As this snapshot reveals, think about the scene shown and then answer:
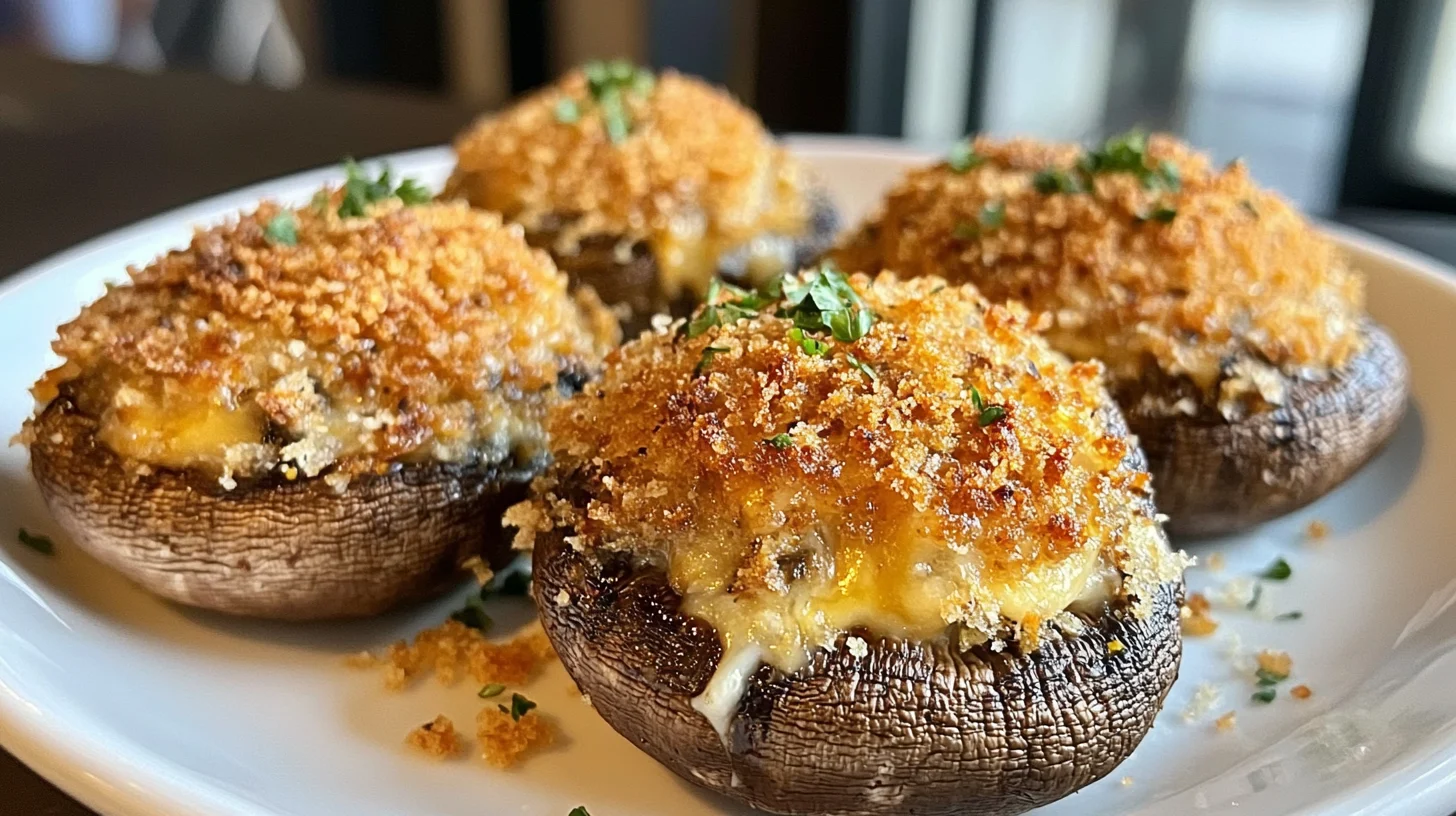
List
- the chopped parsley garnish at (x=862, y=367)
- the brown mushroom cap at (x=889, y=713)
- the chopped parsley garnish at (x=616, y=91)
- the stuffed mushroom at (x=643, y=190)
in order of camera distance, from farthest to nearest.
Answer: the chopped parsley garnish at (x=616, y=91) → the stuffed mushroom at (x=643, y=190) → the chopped parsley garnish at (x=862, y=367) → the brown mushroom cap at (x=889, y=713)

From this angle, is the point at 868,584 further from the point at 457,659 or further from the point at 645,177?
the point at 645,177

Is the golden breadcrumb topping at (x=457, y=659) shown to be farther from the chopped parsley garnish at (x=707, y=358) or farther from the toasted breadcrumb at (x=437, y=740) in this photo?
the chopped parsley garnish at (x=707, y=358)

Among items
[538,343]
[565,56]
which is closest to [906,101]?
[565,56]

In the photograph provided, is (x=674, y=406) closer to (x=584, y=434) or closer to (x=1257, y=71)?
(x=584, y=434)

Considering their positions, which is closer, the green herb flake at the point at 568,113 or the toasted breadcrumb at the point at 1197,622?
the toasted breadcrumb at the point at 1197,622

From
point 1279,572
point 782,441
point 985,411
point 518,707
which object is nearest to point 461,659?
point 518,707

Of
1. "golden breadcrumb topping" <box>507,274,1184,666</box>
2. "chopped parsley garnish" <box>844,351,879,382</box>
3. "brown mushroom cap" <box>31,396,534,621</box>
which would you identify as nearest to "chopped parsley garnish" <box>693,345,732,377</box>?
"golden breadcrumb topping" <box>507,274,1184,666</box>

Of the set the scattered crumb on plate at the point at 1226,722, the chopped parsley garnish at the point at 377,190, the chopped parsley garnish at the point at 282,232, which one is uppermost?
the chopped parsley garnish at the point at 377,190

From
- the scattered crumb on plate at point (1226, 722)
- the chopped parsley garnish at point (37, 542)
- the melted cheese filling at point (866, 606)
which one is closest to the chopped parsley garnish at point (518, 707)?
the melted cheese filling at point (866, 606)

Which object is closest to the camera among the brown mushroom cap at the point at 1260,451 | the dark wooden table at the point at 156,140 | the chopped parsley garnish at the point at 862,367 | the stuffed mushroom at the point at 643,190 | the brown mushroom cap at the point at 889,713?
the brown mushroom cap at the point at 889,713
